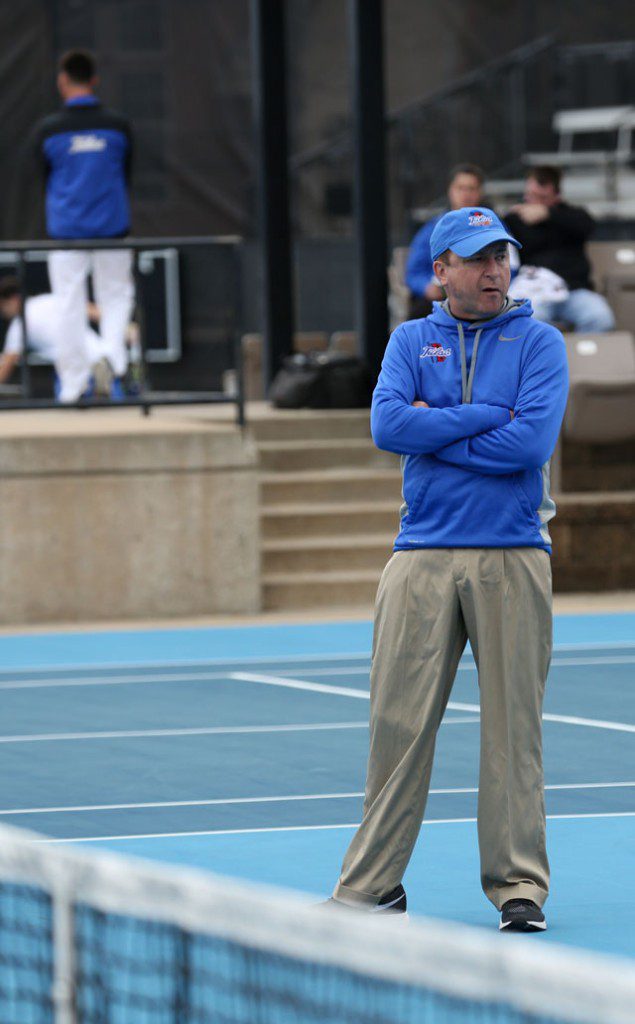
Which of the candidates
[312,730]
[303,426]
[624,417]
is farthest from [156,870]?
[303,426]

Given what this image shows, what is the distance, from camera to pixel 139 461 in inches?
549

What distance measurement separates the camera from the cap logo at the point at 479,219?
5.85 meters

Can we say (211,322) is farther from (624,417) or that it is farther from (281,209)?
(624,417)

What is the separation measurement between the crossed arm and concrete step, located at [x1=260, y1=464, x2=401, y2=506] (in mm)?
9337

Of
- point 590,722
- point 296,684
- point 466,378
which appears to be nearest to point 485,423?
point 466,378

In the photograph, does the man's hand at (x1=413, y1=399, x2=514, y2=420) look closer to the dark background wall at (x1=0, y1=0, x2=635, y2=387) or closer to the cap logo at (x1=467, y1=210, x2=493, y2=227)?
the cap logo at (x1=467, y1=210, x2=493, y2=227)

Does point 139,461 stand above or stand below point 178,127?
below

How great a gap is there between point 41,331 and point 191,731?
21.4ft

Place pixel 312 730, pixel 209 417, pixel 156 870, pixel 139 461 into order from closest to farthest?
pixel 156 870, pixel 312 730, pixel 139 461, pixel 209 417

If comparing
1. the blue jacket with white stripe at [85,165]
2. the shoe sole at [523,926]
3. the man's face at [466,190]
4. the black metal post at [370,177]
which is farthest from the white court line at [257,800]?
the black metal post at [370,177]

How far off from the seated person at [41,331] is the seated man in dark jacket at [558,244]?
3.03m

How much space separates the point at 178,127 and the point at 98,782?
14.4m

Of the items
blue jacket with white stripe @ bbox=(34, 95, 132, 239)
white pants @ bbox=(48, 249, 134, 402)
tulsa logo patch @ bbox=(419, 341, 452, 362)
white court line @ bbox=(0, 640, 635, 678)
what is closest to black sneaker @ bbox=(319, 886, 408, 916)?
tulsa logo patch @ bbox=(419, 341, 452, 362)

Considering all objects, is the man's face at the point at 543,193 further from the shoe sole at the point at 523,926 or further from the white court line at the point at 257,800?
the shoe sole at the point at 523,926
